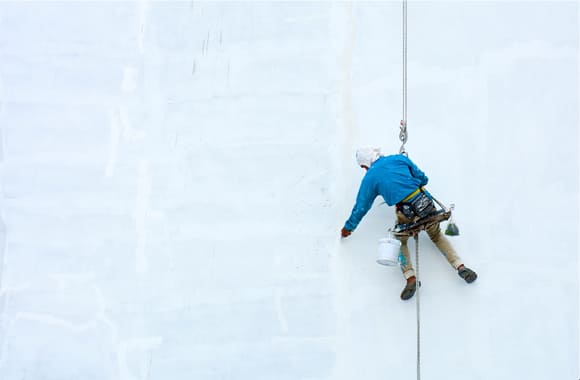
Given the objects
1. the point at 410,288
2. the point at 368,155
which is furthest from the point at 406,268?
the point at 368,155

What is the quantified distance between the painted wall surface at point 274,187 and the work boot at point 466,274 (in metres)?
0.09

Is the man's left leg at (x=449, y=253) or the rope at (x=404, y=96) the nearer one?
the man's left leg at (x=449, y=253)

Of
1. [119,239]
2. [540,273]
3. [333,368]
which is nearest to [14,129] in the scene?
[119,239]

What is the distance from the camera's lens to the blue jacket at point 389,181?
12.8 feet

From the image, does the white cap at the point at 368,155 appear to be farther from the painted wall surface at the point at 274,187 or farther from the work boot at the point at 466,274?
the work boot at the point at 466,274

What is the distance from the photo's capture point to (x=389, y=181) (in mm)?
3912

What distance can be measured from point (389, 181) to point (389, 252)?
37 centimetres

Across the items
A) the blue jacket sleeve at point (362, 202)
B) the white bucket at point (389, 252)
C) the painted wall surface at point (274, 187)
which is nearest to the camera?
the white bucket at point (389, 252)

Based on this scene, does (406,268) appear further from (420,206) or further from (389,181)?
(389,181)

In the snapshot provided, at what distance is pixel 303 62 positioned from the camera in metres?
4.64

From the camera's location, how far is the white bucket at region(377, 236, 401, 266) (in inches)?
152

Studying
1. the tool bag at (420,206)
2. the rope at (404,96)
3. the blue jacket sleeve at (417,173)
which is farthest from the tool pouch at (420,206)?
the rope at (404,96)

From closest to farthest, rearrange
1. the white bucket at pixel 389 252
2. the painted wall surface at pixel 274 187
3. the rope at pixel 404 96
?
the white bucket at pixel 389 252 → the painted wall surface at pixel 274 187 → the rope at pixel 404 96

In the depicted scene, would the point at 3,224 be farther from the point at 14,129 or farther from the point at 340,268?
the point at 340,268
